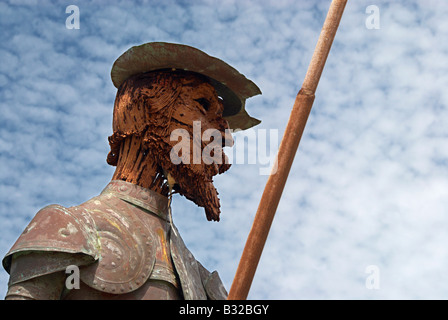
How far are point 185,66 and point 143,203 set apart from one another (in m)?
1.31

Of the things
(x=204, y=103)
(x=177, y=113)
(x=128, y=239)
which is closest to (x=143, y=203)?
(x=128, y=239)

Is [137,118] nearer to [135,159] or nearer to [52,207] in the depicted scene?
[135,159]

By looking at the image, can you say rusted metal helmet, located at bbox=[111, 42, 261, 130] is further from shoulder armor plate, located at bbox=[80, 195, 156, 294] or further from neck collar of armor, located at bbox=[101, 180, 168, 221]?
shoulder armor plate, located at bbox=[80, 195, 156, 294]

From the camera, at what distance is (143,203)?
5.89 metres

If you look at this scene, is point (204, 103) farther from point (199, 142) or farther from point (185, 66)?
point (199, 142)

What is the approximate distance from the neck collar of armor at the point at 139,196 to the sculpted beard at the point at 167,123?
10 centimetres

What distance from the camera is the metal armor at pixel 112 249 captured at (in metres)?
5.07

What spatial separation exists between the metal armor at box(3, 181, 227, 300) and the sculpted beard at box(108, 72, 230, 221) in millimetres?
292

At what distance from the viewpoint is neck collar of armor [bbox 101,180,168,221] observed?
5887mm

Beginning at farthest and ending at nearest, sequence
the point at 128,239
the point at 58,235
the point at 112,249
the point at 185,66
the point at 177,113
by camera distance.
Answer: the point at 185,66
the point at 177,113
the point at 128,239
the point at 112,249
the point at 58,235

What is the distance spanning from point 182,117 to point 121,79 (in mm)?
841

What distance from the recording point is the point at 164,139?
19.3 feet

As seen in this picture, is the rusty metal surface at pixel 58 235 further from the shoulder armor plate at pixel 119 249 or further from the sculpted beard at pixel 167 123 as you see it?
the sculpted beard at pixel 167 123

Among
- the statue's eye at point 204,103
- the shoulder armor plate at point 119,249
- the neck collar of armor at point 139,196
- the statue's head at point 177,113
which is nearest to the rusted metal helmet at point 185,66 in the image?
the statue's head at point 177,113
